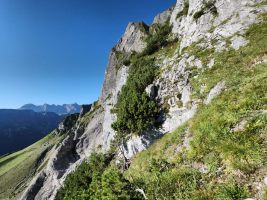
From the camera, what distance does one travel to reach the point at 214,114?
18.3 metres

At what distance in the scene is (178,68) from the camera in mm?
41594

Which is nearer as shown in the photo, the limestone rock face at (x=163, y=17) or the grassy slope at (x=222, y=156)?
the grassy slope at (x=222, y=156)

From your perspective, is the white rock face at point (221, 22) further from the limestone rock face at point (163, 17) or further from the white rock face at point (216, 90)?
the limestone rock face at point (163, 17)

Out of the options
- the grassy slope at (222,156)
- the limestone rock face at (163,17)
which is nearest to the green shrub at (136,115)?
the grassy slope at (222,156)

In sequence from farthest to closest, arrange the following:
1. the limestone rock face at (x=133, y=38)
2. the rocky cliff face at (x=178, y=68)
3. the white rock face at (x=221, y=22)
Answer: the limestone rock face at (x=133, y=38)
the white rock face at (x=221, y=22)
the rocky cliff face at (x=178, y=68)

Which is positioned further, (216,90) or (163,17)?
(163,17)

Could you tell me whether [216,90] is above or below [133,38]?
below

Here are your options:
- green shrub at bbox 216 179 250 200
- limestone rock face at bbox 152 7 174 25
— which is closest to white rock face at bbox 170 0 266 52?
limestone rock face at bbox 152 7 174 25

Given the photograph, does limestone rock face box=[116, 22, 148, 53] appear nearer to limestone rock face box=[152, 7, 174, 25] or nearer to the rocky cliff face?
the rocky cliff face

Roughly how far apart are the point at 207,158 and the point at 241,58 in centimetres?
2322

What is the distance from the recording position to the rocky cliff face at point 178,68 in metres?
35.1

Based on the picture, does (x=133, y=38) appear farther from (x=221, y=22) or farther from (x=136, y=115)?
(x=136, y=115)

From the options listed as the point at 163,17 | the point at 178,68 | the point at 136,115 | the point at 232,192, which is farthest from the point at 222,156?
the point at 163,17

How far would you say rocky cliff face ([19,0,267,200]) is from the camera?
35062mm
